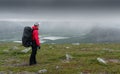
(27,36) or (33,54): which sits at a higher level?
(27,36)

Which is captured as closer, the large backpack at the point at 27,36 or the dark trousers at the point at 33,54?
the large backpack at the point at 27,36

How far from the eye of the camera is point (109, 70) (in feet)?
83.4

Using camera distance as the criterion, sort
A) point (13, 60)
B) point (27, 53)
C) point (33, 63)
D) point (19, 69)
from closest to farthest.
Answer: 1. point (19, 69)
2. point (33, 63)
3. point (13, 60)
4. point (27, 53)

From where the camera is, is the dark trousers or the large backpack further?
the dark trousers

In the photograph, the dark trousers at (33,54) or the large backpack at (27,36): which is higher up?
the large backpack at (27,36)

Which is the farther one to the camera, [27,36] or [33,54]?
[33,54]

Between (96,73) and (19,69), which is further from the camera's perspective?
(19,69)

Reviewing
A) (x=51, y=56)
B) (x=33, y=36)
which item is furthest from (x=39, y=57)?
(x=33, y=36)

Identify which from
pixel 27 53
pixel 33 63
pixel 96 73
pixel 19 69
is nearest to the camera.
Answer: pixel 96 73

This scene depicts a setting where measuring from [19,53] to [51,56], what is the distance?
4.93m

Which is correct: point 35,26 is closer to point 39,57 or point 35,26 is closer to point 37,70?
point 37,70

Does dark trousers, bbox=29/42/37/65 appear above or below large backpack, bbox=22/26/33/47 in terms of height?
below

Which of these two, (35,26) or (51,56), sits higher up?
(35,26)

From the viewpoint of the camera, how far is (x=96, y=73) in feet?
80.5
